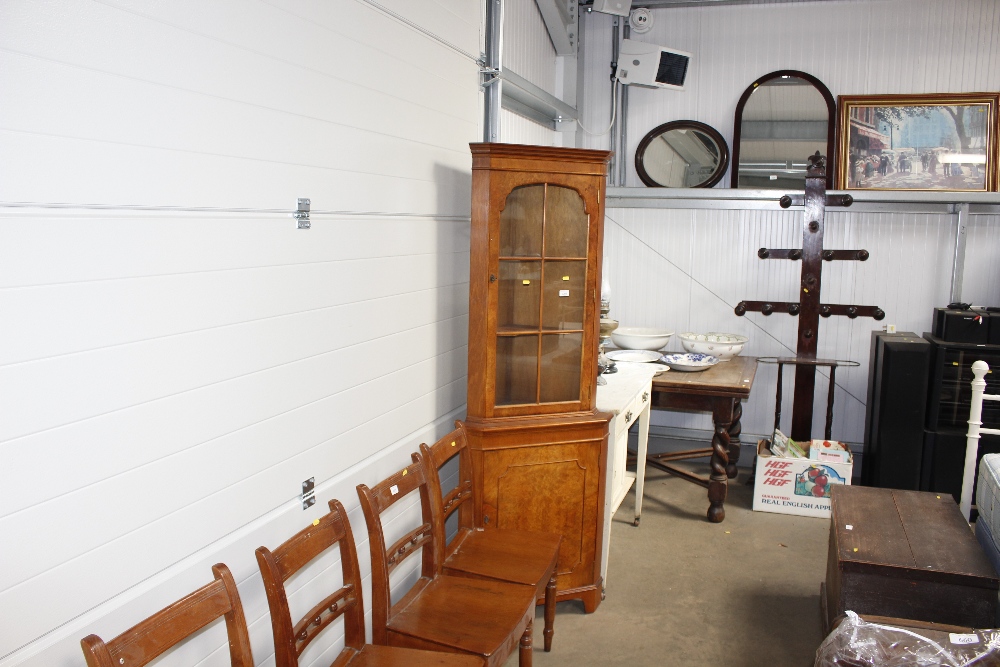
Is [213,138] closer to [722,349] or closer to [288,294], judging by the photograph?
[288,294]

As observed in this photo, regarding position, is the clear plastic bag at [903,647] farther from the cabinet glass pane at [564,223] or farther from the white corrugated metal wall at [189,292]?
the cabinet glass pane at [564,223]

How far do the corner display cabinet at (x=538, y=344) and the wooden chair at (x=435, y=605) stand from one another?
1.57 feet

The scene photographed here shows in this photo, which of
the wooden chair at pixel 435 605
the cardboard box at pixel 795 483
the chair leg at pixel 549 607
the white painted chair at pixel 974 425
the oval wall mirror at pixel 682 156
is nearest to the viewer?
the wooden chair at pixel 435 605

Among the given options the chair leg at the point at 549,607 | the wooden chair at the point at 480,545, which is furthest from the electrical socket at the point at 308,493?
the chair leg at the point at 549,607

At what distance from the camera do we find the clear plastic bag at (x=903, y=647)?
2152 millimetres

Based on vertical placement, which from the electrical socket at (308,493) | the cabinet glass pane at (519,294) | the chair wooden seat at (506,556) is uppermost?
the cabinet glass pane at (519,294)

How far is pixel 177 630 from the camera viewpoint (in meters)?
1.61

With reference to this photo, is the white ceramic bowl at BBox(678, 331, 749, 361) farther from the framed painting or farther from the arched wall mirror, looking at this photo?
the framed painting

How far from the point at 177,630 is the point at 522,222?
1.96 meters

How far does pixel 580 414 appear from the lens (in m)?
3.24

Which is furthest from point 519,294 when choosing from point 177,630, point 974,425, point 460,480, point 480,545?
point 974,425

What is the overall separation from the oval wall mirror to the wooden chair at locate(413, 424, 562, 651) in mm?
3103

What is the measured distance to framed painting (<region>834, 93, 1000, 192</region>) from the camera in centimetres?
493

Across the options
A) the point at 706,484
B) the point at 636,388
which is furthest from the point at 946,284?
the point at 636,388
